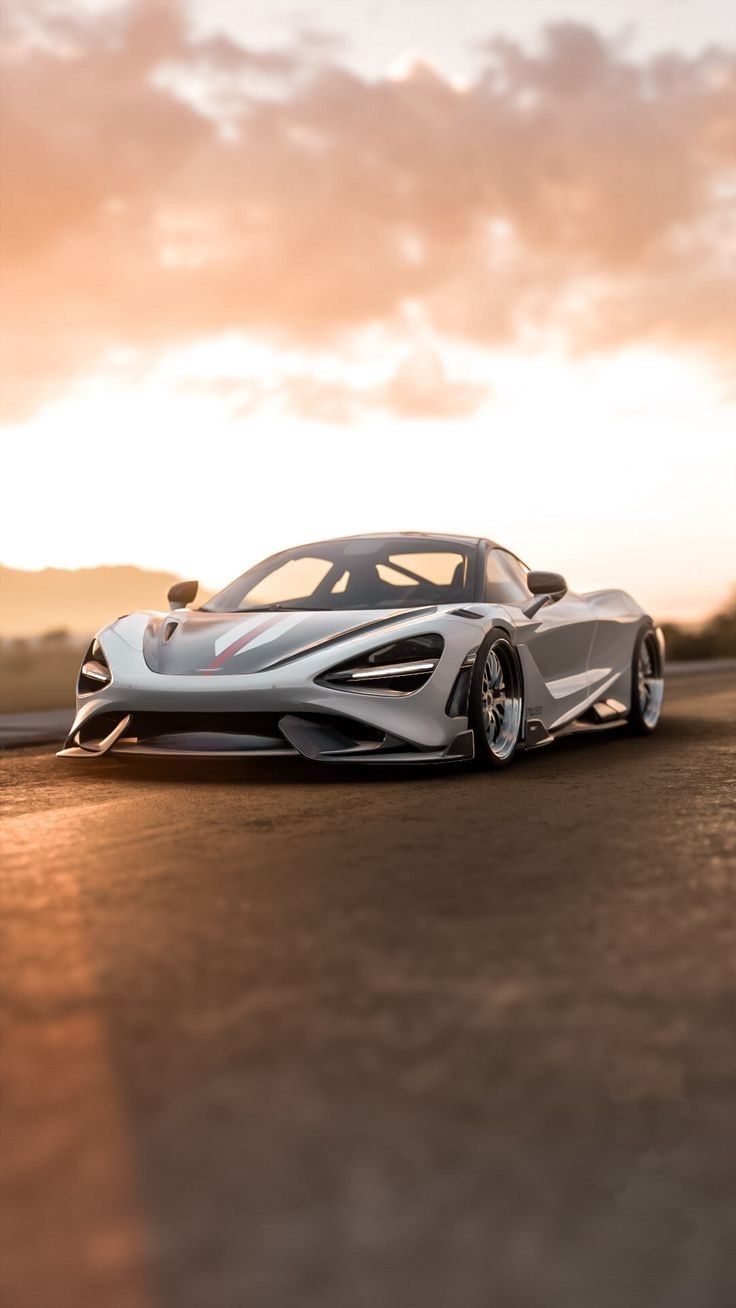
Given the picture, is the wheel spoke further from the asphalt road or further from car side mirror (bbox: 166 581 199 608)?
the asphalt road

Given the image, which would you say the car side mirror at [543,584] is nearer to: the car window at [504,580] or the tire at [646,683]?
the car window at [504,580]

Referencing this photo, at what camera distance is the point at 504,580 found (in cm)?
879

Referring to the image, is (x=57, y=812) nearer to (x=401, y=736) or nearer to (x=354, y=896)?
(x=401, y=736)

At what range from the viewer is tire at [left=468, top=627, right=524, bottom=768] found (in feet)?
24.3

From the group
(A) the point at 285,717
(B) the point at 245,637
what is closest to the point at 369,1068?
(A) the point at 285,717

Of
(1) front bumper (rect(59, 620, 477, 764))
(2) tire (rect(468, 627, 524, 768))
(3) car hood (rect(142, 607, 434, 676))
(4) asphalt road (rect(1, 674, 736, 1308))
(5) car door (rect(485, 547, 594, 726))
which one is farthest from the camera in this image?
(5) car door (rect(485, 547, 594, 726))

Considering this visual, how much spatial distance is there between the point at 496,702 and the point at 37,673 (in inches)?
634

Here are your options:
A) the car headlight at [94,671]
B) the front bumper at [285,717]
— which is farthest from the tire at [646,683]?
the car headlight at [94,671]

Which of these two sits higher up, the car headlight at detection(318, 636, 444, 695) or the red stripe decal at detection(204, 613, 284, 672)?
the red stripe decal at detection(204, 613, 284, 672)

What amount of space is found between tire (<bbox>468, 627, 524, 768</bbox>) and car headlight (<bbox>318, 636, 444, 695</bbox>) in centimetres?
32

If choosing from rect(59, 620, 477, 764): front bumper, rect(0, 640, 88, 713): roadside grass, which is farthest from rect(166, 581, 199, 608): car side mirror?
rect(0, 640, 88, 713): roadside grass

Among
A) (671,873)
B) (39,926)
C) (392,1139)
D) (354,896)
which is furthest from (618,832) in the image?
(392,1139)

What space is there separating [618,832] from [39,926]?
2364mm

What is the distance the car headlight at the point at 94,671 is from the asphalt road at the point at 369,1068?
2064mm
